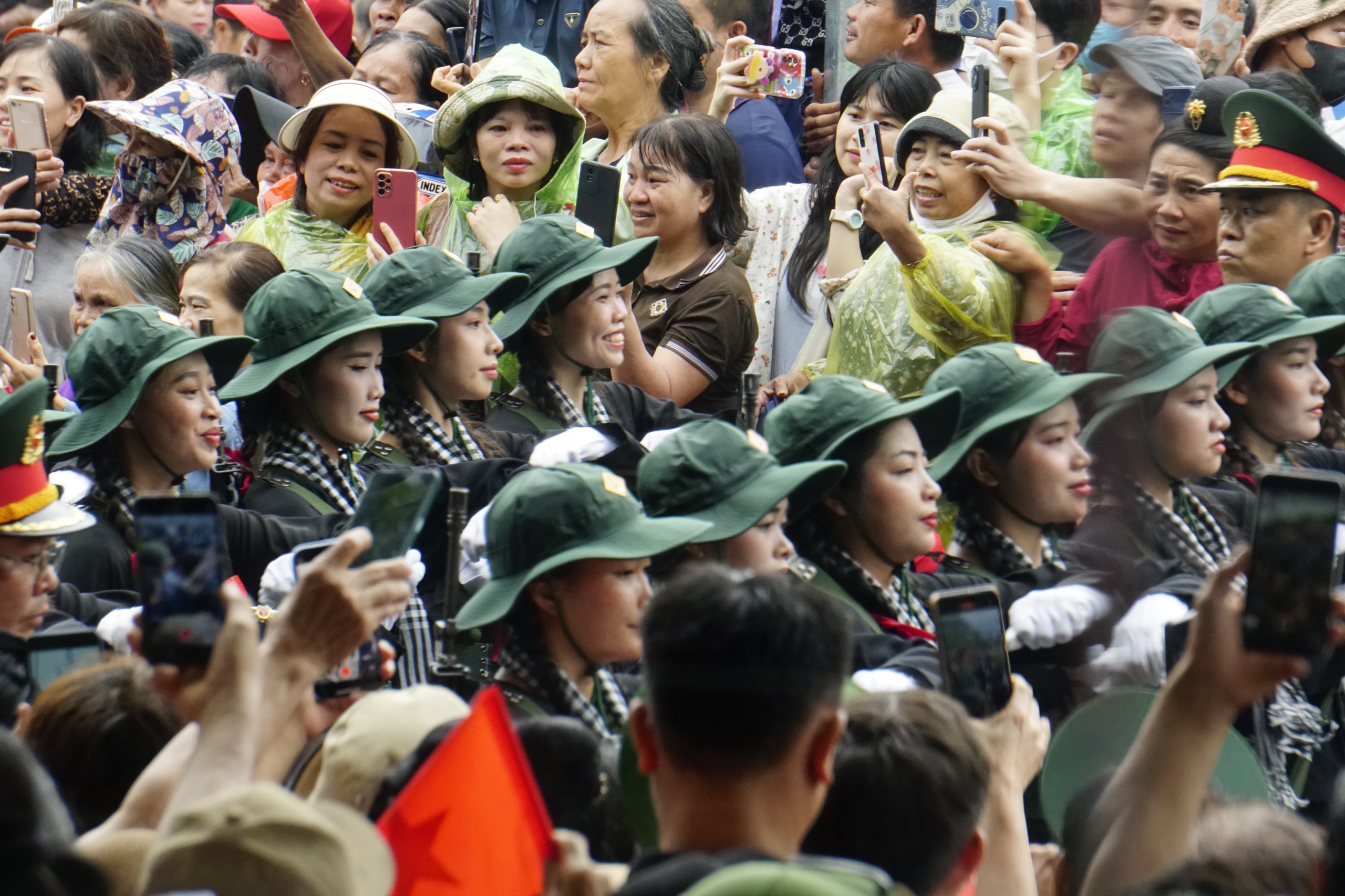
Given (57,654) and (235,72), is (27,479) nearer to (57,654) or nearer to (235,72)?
(57,654)

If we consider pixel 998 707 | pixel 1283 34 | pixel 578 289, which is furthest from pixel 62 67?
pixel 998 707

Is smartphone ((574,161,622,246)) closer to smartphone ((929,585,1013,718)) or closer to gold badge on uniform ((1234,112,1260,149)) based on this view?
gold badge on uniform ((1234,112,1260,149))

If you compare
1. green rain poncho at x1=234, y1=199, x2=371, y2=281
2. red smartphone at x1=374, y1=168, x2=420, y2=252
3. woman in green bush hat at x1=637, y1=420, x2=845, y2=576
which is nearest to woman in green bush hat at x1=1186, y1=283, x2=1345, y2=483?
woman in green bush hat at x1=637, y1=420, x2=845, y2=576

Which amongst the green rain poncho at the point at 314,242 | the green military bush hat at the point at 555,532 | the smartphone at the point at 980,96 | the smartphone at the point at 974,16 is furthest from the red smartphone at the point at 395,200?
the green military bush hat at the point at 555,532

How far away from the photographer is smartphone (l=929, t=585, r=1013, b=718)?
2.58m

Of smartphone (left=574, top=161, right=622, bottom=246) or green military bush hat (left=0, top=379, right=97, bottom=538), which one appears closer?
green military bush hat (left=0, top=379, right=97, bottom=538)

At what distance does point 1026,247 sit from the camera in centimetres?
456

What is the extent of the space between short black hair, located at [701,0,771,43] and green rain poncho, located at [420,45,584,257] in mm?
1154

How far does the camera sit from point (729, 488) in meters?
A: 3.48

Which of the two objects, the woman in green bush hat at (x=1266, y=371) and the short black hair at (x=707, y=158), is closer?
the woman in green bush hat at (x=1266, y=371)

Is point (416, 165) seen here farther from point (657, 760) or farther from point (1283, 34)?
point (657, 760)

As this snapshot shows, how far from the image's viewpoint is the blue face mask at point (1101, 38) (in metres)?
2.80

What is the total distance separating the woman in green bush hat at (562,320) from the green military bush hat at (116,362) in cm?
89

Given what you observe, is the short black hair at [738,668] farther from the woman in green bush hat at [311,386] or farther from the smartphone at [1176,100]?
the woman in green bush hat at [311,386]
